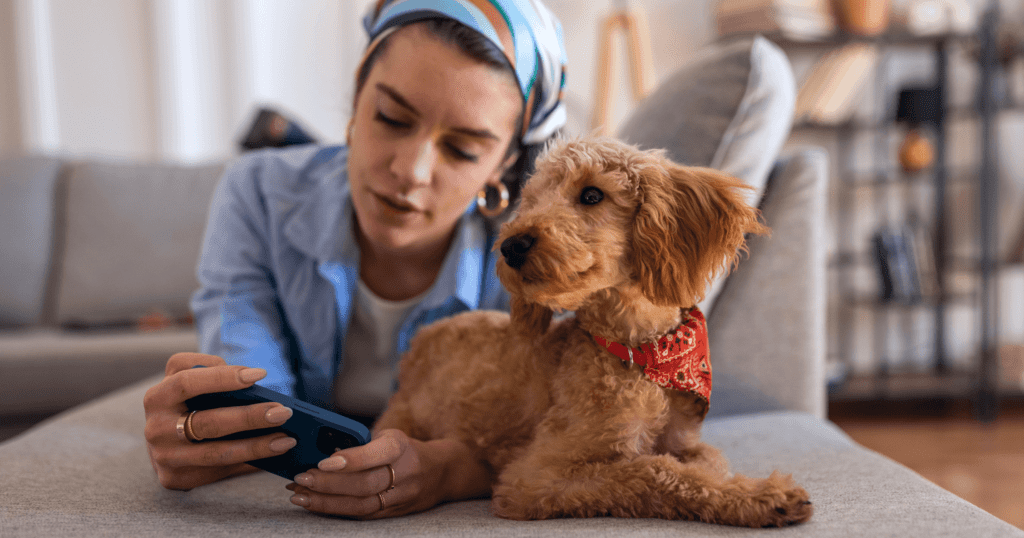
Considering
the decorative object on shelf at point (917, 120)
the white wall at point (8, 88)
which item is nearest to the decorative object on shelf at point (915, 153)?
the decorative object on shelf at point (917, 120)

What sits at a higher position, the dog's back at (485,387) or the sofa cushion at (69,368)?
the dog's back at (485,387)

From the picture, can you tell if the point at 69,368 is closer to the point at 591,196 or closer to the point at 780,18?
the point at 591,196

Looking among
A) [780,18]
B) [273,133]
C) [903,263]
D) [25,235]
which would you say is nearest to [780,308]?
[273,133]

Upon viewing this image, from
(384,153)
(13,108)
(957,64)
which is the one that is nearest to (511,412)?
(384,153)

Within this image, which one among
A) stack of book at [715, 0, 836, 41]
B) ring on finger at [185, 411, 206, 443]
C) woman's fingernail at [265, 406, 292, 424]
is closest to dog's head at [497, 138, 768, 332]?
woman's fingernail at [265, 406, 292, 424]

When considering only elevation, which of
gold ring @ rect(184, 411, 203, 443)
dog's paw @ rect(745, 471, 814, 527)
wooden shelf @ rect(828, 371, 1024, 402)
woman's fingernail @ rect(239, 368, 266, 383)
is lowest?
wooden shelf @ rect(828, 371, 1024, 402)

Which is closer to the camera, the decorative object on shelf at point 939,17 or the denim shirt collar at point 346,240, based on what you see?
the denim shirt collar at point 346,240

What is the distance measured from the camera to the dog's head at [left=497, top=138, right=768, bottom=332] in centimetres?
63

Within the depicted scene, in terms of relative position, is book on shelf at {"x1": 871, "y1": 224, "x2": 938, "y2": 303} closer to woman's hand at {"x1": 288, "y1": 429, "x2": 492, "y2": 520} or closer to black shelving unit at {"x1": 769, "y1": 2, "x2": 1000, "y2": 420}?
black shelving unit at {"x1": 769, "y1": 2, "x2": 1000, "y2": 420}

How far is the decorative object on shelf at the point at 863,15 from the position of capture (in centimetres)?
280

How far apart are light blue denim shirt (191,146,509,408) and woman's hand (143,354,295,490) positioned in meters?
0.29

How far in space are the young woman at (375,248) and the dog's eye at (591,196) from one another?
0.29 meters

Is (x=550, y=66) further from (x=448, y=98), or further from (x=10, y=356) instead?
(x=10, y=356)

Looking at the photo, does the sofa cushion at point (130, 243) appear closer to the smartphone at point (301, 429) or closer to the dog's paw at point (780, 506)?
the smartphone at point (301, 429)
